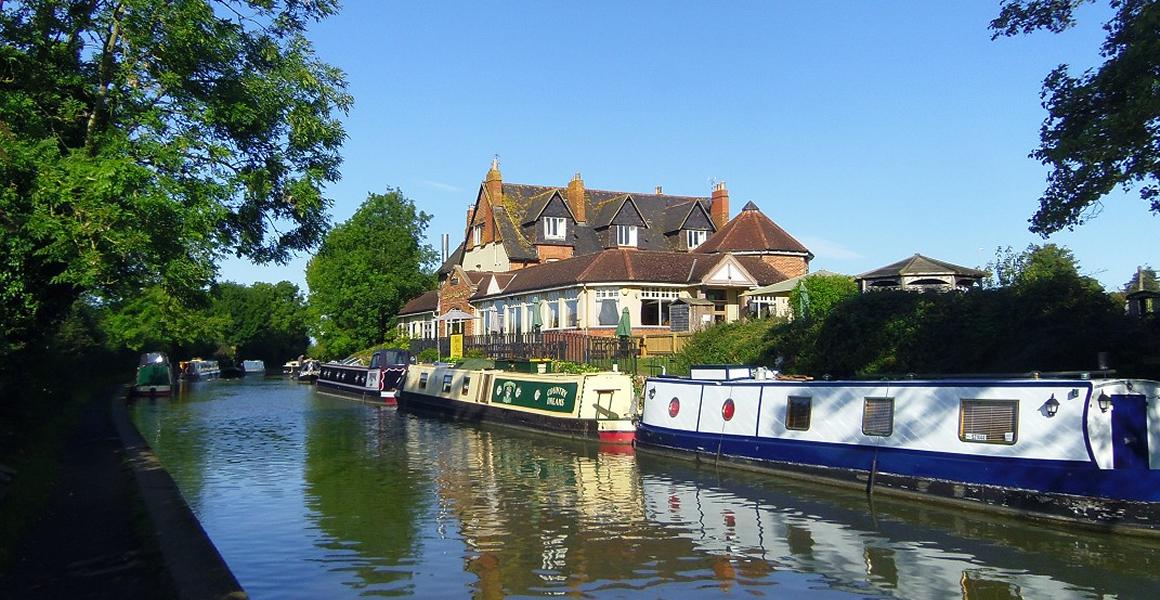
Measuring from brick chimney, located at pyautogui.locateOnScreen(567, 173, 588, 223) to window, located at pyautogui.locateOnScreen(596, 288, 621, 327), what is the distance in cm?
1783

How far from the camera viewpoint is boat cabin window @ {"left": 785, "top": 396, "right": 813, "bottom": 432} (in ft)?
55.6

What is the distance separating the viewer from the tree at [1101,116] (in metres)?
14.5

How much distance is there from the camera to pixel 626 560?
11273 millimetres

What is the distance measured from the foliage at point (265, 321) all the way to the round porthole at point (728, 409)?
266 ft

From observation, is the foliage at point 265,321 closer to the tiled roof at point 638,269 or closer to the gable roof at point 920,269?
the tiled roof at point 638,269

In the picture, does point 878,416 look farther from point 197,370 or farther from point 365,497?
point 197,370

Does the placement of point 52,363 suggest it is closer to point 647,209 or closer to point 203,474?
point 203,474

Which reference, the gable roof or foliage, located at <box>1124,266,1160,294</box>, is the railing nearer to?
the gable roof

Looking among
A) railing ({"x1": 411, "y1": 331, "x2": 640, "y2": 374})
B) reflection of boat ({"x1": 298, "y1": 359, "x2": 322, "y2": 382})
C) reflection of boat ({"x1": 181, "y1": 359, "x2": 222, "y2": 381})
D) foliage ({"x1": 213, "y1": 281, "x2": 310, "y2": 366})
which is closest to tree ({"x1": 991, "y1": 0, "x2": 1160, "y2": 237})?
railing ({"x1": 411, "y1": 331, "x2": 640, "y2": 374})

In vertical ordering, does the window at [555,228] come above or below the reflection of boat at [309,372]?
above

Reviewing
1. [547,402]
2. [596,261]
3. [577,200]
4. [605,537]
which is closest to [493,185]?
[577,200]

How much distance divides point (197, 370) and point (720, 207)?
1646 inches

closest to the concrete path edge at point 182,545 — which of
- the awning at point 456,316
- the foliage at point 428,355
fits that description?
the awning at point 456,316

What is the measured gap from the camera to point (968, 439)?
46.0ft
